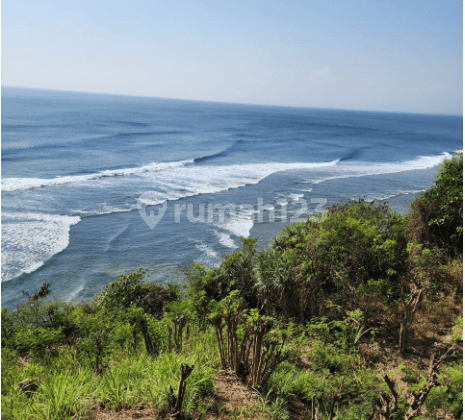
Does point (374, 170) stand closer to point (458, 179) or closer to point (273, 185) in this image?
point (273, 185)

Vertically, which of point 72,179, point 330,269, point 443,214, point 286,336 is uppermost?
point 72,179

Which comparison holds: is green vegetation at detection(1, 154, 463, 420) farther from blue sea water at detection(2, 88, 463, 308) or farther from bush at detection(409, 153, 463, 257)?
blue sea water at detection(2, 88, 463, 308)

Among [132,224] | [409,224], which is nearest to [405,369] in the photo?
[409,224]

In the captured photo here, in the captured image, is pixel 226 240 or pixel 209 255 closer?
pixel 209 255

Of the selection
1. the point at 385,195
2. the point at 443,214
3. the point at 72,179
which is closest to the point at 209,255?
the point at 443,214

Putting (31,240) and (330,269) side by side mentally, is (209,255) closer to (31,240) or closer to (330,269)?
(330,269)

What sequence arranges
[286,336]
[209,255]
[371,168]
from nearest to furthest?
[286,336], [209,255], [371,168]

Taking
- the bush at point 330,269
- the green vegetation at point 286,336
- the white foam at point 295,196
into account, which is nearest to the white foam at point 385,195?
the white foam at point 295,196

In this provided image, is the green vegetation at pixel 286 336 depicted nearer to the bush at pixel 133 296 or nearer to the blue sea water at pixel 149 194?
the bush at pixel 133 296
